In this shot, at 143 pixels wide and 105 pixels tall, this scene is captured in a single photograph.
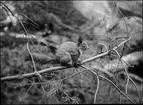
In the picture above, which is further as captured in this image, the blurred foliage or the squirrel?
the blurred foliage

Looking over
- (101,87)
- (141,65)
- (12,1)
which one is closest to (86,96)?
(101,87)

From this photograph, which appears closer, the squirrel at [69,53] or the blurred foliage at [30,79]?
the squirrel at [69,53]

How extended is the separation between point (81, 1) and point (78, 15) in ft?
2.45

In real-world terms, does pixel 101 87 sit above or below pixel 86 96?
above

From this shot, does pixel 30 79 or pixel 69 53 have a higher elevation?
pixel 69 53

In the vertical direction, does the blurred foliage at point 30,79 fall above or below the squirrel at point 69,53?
below

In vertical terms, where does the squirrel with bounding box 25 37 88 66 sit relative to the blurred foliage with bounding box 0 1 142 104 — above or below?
above

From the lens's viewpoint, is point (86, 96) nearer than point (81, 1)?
Yes

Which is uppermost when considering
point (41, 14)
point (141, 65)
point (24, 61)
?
point (41, 14)

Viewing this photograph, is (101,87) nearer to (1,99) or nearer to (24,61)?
(24,61)

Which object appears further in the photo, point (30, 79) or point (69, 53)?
point (30, 79)

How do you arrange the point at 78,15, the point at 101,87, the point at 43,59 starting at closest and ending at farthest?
the point at 43,59, the point at 101,87, the point at 78,15

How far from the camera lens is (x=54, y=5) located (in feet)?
20.7

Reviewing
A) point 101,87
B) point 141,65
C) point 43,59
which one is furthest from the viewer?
point 141,65
